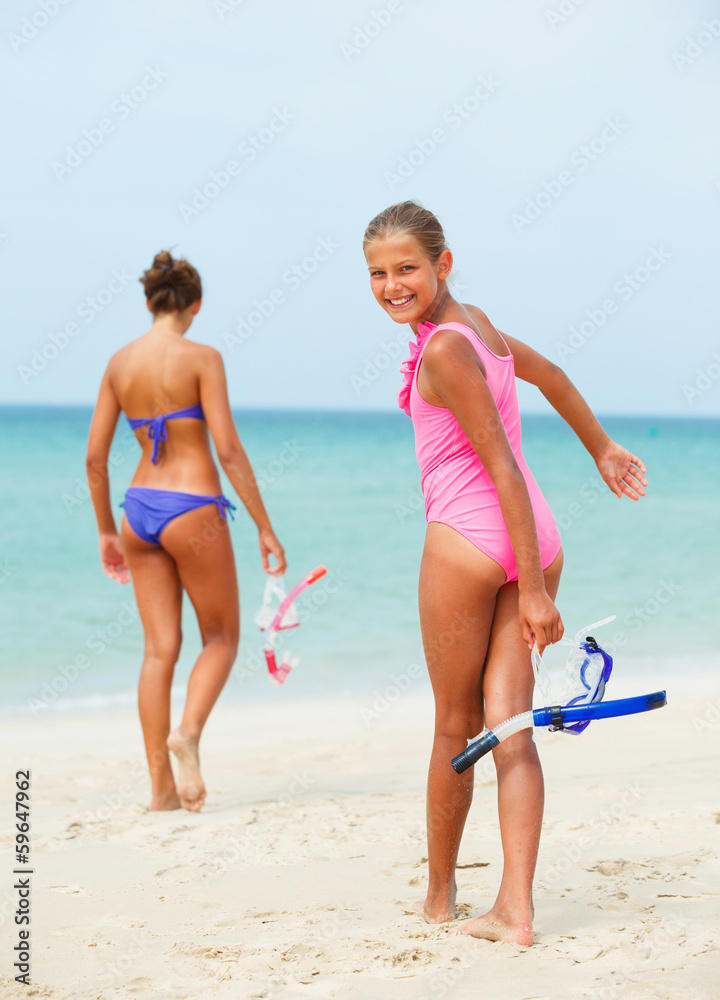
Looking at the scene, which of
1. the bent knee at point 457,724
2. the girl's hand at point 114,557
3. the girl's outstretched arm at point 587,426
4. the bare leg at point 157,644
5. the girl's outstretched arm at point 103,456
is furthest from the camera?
the girl's hand at point 114,557

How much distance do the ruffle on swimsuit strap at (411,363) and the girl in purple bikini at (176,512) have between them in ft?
4.72

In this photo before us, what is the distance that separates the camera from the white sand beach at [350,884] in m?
2.13

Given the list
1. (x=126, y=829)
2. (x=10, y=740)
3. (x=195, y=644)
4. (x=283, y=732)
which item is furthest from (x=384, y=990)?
(x=195, y=644)

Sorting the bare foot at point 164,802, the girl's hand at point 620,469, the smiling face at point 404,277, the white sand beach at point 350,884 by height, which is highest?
the smiling face at point 404,277

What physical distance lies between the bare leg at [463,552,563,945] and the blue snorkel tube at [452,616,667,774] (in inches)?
1.7

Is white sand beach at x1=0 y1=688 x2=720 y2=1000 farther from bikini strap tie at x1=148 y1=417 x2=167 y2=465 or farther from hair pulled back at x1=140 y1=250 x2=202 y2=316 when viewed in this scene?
hair pulled back at x1=140 y1=250 x2=202 y2=316

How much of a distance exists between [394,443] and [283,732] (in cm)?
4027

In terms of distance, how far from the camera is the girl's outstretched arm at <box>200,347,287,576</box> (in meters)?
3.91

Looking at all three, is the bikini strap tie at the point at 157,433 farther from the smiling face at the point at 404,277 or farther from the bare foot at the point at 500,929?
the bare foot at the point at 500,929

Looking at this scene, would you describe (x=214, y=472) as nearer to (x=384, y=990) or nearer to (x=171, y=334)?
(x=171, y=334)

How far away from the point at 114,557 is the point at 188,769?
103 cm

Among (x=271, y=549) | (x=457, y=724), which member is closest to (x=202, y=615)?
(x=271, y=549)

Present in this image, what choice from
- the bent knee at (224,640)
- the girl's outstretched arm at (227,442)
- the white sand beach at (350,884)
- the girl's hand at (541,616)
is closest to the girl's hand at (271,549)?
the girl's outstretched arm at (227,442)

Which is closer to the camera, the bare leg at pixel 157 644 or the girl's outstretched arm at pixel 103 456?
the bare leg at pixel 157 644
